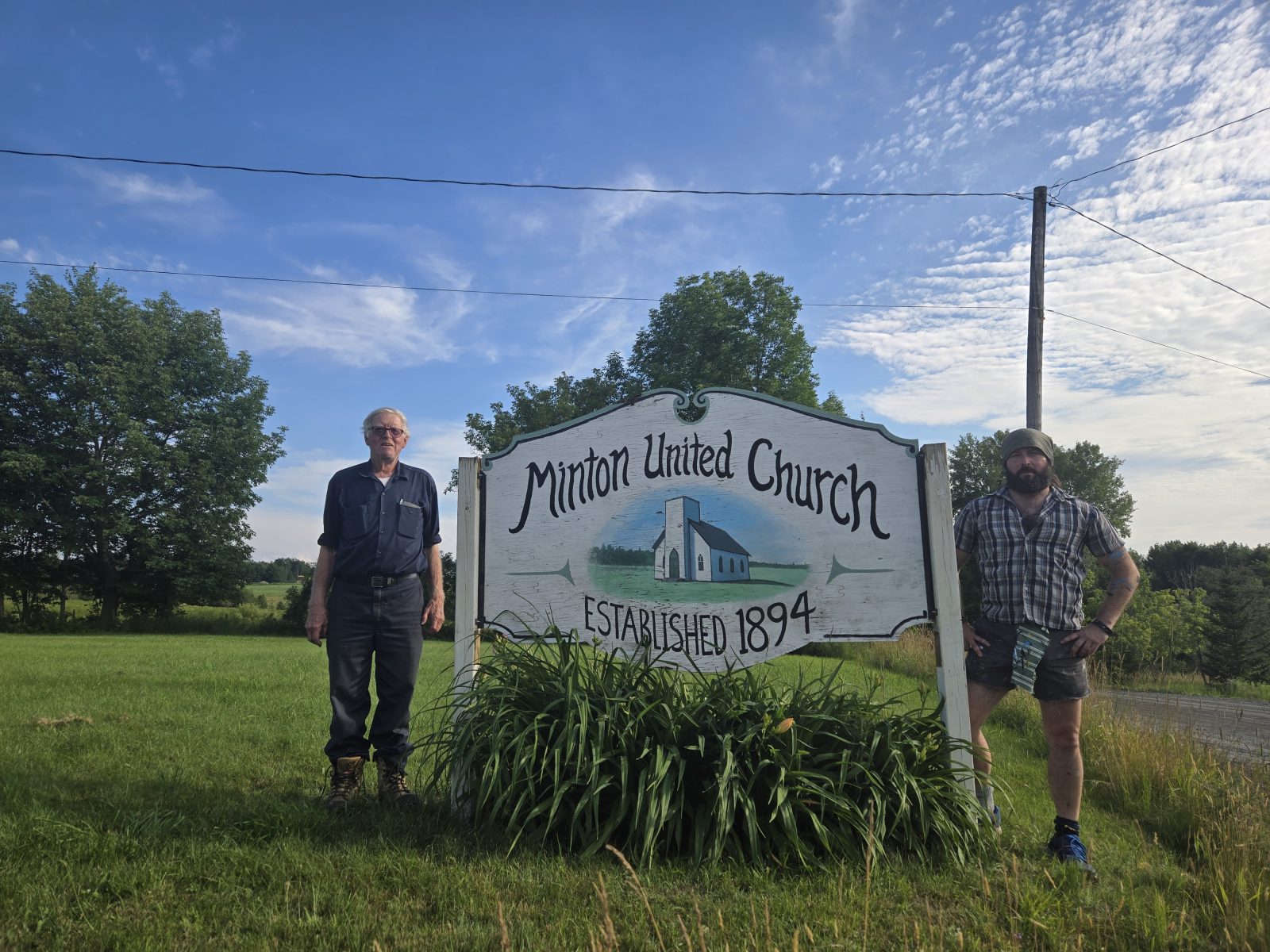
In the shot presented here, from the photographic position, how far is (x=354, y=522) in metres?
4.11

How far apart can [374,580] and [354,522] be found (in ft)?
1.08

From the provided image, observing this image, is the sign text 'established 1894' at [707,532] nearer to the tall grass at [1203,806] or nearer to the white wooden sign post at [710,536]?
the white wooden sign post at [710,536]

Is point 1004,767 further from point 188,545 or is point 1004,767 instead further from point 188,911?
point 188,545

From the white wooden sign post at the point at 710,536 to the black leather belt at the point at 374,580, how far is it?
42 centimetres

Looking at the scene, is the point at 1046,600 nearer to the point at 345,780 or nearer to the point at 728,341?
the point at 345,780

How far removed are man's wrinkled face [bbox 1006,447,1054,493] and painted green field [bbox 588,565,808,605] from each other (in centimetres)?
116

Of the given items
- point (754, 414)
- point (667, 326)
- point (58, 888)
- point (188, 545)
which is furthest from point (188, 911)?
point (188, 545)

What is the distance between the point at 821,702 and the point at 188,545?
34234 mm

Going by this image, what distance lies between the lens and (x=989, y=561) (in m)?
3.78

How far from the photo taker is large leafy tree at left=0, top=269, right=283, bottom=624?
101 ft

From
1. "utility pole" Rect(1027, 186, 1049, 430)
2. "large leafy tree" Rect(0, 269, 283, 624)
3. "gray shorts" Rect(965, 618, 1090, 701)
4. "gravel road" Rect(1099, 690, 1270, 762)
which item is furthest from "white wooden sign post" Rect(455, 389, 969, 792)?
"large leafy tree" Rect(0, 269, 283, 624)

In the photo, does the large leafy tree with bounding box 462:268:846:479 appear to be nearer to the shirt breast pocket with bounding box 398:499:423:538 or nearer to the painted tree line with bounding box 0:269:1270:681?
the painted tree line with bounding box 0:269:1270:681

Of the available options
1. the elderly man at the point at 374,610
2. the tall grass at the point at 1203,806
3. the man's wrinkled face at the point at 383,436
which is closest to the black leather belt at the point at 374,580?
the elderly man at the point at 374,610

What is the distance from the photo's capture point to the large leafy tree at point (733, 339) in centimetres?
2978
